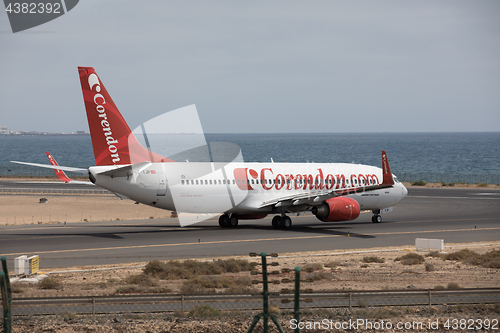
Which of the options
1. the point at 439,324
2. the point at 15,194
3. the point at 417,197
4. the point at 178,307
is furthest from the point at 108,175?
the point at 417,197

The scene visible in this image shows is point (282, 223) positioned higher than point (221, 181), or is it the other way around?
point (221, 181)

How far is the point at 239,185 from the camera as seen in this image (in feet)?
117

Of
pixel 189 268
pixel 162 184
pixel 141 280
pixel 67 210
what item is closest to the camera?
pixel 141 280

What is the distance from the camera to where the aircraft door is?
104 ft

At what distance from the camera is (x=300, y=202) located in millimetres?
35375

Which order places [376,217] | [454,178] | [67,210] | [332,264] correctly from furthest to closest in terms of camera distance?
1. [454,178]
2. [67,210]
3. [376,217]
4. [332,264]

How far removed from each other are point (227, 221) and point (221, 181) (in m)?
3.87

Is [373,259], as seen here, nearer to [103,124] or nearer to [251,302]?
[251,302]

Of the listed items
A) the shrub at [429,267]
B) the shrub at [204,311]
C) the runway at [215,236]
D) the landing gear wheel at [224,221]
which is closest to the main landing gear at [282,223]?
the runway at [215,236]

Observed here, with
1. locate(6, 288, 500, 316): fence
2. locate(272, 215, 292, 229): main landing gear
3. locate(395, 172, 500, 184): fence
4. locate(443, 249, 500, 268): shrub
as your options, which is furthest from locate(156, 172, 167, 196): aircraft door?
locate(395, 172, 500, 184): fence

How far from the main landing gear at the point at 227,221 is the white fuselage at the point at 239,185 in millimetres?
1355

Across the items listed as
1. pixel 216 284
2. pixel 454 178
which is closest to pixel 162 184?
pixel 216 284

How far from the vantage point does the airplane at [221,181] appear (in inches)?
1172

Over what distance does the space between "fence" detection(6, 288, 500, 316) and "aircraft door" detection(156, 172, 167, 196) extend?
17067mm
